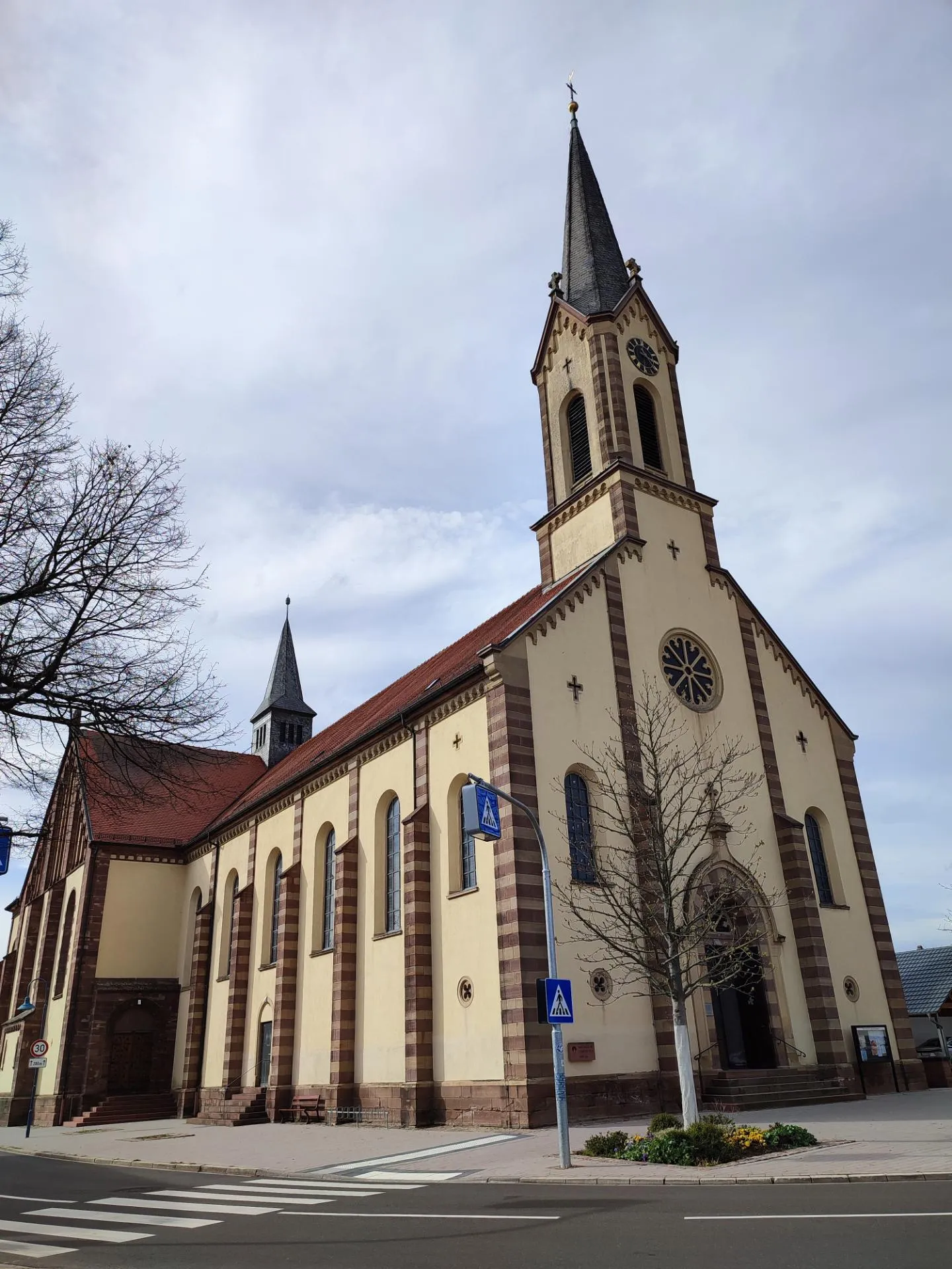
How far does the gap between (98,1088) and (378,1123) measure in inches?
670

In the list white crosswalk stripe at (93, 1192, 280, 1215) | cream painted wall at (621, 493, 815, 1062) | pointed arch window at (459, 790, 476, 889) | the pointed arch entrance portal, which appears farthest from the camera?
the pointed arch entrance portal

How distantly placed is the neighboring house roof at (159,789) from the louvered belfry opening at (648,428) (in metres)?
15.5

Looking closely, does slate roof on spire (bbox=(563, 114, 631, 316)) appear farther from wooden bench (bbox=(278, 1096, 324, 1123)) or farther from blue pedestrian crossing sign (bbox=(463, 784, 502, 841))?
wooden bench (bbox=(278, 1096, 324, 1123))

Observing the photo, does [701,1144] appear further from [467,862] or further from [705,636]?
[705,636]

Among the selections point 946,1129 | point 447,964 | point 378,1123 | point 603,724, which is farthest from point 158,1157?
point 946,1129

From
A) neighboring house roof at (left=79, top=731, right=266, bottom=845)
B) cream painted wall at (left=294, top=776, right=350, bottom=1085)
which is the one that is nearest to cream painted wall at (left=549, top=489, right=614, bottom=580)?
cream painted wall at (left=294, top=776, right=350, bottom=1085)

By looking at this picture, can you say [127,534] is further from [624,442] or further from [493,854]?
[624,442]

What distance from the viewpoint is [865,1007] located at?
2516cm

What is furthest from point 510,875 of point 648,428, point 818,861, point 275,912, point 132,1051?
point 132,1051

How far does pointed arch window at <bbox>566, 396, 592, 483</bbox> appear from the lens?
29484 millimetres

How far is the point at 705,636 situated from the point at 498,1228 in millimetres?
19832

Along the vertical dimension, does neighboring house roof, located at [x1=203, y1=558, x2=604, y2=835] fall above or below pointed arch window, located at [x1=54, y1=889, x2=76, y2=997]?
above

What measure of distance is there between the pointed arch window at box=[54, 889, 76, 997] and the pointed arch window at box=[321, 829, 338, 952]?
46.9 ft

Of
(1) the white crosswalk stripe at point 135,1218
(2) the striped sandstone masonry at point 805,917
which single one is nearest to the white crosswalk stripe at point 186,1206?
(1) the white crosswalk stripe at point 135,1218
